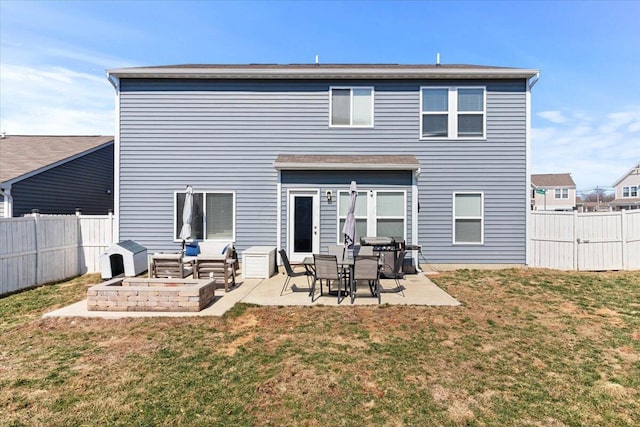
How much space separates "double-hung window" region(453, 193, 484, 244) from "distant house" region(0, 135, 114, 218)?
47.4ft

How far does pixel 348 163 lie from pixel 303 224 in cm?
225

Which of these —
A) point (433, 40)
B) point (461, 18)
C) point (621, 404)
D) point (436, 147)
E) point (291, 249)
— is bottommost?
point (621, 404)

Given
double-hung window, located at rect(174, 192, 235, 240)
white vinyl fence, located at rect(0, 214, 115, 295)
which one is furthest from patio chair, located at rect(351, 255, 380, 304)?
white vinyl fence, located at rect(0, 214, 115, 295)

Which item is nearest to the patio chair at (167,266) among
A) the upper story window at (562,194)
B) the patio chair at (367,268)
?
the patio chair at (367,268)

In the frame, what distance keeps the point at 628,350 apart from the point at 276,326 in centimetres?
494

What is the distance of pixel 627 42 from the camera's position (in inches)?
501

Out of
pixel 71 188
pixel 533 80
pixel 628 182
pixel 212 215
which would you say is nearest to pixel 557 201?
pixel 628 182

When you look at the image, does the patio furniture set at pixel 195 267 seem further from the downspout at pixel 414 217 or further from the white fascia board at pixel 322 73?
the white fascia board at pixel 322 73

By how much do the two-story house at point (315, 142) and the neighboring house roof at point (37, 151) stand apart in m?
4.12

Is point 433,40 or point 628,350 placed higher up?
point 433,40

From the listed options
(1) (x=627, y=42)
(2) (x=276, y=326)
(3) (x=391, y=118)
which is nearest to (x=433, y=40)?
(3) (x=391, y=118)

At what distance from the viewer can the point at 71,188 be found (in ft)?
42.0

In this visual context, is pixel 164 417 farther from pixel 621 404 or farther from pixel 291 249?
pixel 291 249

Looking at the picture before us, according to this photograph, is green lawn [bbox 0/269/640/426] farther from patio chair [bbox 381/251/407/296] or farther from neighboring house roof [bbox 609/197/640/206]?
neighboring house roof [bbox 609/197/640/206]
